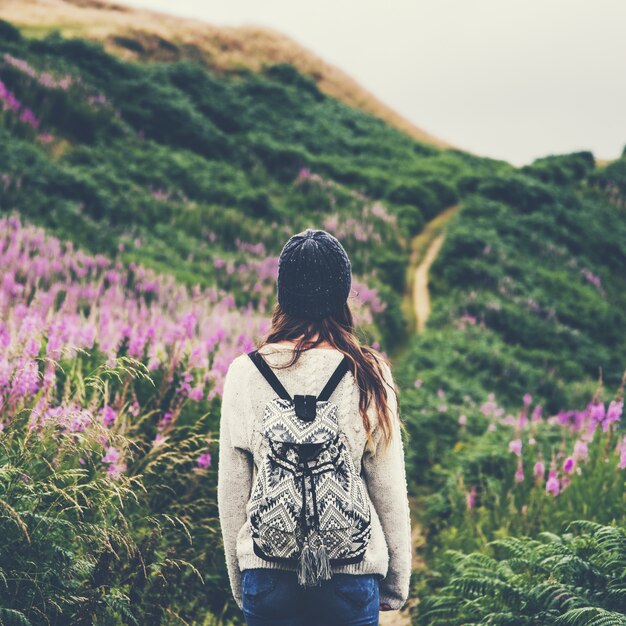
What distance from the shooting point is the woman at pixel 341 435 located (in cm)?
224

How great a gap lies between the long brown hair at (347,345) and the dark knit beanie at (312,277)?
43 millimetres

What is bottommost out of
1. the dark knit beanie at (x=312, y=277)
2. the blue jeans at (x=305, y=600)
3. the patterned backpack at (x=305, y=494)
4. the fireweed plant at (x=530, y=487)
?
the fireweed plant at (x=530, y=487)

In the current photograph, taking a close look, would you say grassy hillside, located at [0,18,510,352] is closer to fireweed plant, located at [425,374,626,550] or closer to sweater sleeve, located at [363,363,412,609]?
fireweed plant, located at [425,374,626,550]

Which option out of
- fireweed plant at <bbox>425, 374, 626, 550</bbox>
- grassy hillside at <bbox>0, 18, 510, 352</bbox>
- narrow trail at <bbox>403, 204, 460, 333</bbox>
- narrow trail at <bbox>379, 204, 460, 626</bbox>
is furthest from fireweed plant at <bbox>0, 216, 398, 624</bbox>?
narrow trail at <bbox>403, 204, 460, 333</bbox>

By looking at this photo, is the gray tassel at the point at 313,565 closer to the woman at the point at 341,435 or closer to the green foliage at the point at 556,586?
the woman at the point at 341,435

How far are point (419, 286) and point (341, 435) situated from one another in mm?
14162

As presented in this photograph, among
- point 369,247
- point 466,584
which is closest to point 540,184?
point 369,247

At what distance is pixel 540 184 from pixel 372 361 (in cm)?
2344

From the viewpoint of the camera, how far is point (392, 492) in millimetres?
2404

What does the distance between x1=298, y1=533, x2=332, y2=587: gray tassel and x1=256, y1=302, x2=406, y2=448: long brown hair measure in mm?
402

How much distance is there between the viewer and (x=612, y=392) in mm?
12766

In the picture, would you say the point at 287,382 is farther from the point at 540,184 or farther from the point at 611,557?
the point at 540,184

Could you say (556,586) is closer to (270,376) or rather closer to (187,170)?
(270,376)

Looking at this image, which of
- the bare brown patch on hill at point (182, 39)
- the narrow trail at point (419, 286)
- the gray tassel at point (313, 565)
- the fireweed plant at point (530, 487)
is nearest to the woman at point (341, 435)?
the gray tassel at point (313, 565)
